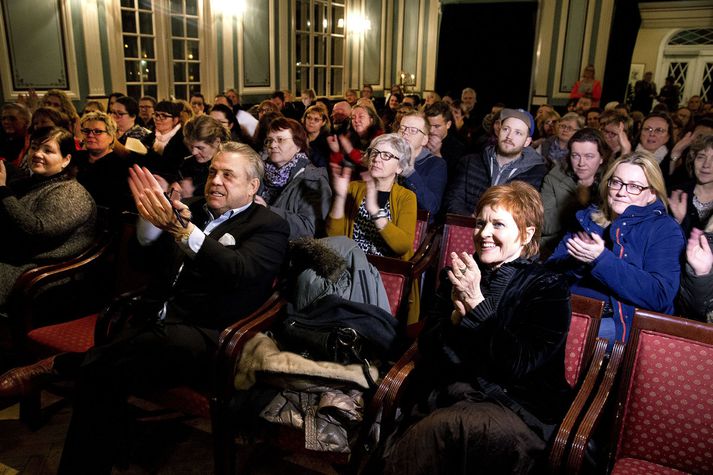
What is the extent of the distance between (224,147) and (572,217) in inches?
72.1

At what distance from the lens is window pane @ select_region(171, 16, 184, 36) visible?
787cm

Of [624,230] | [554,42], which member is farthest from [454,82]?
[624,230]

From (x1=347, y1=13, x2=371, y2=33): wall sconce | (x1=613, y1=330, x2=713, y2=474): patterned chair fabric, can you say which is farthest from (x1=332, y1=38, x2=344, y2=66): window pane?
(x1=613, y1=330, x2=713, y2=474): patterned chair fabric

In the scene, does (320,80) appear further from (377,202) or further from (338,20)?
(377,202)

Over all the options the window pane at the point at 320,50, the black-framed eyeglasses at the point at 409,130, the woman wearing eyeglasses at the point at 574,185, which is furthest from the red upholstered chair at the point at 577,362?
the window pane at the point at 320,50

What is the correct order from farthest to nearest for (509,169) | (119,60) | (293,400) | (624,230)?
(119,60) → (509,169) → (624,230) → (293,400)

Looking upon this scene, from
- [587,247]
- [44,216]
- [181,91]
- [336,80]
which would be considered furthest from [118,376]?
[336,80]

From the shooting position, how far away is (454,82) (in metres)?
12.1

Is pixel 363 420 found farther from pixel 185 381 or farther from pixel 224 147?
pixel 224 147

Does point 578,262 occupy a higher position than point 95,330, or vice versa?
point 578,262

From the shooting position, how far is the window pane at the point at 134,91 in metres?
7.32

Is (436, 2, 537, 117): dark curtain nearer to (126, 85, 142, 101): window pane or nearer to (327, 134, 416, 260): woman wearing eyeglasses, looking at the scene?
(126, 85, 142, 101): window pane

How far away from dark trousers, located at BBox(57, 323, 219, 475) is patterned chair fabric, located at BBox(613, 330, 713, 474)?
4.63 ft

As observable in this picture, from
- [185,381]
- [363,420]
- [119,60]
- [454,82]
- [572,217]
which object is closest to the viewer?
[363,420]
